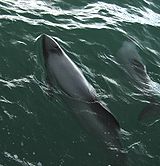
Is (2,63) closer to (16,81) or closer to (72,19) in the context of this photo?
(16,81)

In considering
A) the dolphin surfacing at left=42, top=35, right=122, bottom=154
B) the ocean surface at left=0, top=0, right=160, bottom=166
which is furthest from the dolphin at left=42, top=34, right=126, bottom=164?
the ocean surface at left=0, top=0, right=160, bottom=166

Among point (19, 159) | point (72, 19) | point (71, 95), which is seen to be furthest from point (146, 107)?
point (72, 19)

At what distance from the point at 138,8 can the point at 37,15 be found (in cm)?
558

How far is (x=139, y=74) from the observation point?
41.9 ft

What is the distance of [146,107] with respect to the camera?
11.2 m

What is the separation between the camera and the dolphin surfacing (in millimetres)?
9625

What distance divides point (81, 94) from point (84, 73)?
1.49m

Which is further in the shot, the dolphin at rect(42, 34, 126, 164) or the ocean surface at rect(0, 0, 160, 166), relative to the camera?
the dolphin at rect(42, 34, 126, 164)

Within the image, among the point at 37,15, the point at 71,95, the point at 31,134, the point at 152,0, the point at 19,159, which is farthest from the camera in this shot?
the point at 152,0

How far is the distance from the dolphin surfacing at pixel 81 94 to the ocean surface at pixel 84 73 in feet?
0.74

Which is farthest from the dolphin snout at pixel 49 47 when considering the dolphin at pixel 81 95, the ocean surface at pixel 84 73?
the ocean surface at pixel 84 73

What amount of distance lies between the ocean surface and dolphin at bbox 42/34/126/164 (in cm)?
22

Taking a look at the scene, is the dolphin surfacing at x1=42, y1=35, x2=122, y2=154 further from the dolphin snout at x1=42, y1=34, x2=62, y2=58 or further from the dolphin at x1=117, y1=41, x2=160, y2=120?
the dolphin at x1=117, y1=41, x2=160, y2=120

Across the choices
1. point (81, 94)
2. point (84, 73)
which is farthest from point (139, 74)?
point (81, 94)
